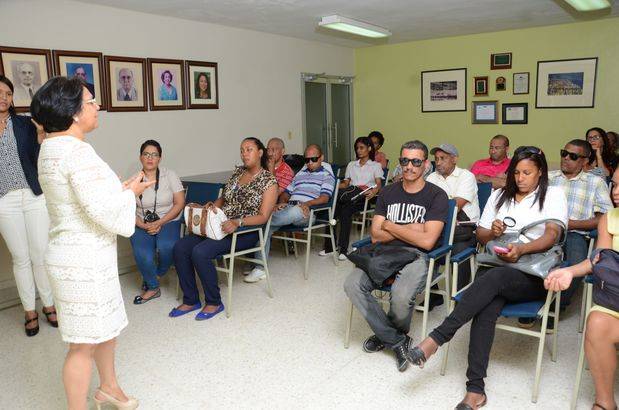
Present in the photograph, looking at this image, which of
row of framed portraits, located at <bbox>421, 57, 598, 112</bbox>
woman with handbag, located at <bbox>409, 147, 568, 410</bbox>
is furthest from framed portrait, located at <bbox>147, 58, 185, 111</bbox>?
row of framed portraits, located at <bbox>421, 57, 598, 112</bbox>

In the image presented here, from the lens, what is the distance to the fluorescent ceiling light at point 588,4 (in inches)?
179

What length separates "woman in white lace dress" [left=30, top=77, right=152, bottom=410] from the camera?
1.76 metres

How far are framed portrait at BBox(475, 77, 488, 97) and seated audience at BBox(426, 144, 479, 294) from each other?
3167 mm

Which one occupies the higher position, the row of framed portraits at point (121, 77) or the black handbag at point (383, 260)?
the row of framed portraits at point (121, 77)

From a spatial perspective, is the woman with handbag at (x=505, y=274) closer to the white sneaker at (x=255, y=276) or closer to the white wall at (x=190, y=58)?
the white sneaker at (x=255, y=276)

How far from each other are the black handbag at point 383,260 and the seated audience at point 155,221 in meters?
1.62

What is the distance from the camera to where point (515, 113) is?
6316mm

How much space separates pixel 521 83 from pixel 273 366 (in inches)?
203

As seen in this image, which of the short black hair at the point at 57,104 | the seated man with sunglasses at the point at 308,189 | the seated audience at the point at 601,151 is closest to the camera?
the short black hair at the point at 57,104

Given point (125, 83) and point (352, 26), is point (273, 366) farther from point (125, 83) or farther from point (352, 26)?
point (352, 26)

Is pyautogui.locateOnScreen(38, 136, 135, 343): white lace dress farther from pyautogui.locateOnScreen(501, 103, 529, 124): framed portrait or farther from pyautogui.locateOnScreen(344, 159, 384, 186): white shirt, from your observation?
pyautogui.locateOnScreen(501, 103, 529, 124): framed portrait

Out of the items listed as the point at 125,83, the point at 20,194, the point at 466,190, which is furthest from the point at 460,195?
the point at 125,83

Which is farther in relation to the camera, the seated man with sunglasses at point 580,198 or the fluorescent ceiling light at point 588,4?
the fluorescent ceiling light at point 588,4

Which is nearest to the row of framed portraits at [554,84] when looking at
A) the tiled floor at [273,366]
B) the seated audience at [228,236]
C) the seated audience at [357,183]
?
the seated audience at [357,183]
